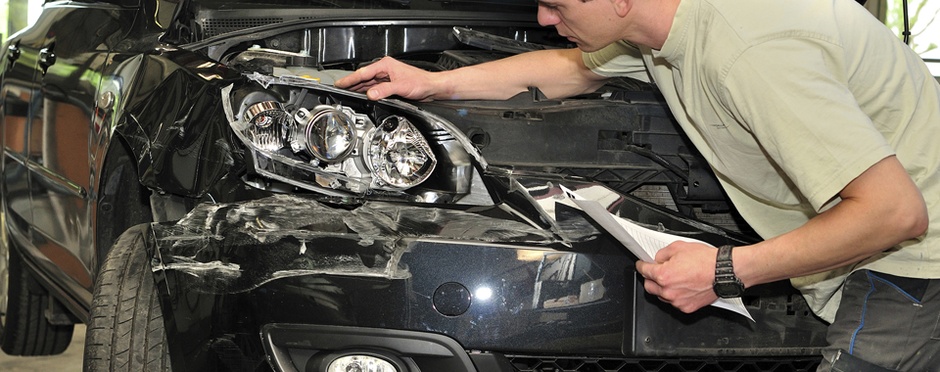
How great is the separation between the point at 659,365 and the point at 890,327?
0.45 meters

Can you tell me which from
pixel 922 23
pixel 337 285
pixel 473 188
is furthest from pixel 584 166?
pixel 922 23

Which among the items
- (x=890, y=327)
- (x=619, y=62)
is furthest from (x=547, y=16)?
(x=890, y=327)

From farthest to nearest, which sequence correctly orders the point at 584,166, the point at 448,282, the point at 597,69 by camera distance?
1. the point at 597,69
2. the point at 584,166
3. the point at 448,282

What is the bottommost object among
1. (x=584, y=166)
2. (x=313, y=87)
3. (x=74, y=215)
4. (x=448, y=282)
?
(x=74, y=215)

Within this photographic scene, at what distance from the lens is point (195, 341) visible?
201 cm

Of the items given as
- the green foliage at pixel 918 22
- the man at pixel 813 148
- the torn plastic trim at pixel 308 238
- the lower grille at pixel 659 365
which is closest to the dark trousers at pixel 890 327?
the man at pixel 813 148

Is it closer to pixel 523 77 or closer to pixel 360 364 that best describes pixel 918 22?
pixel 523 77

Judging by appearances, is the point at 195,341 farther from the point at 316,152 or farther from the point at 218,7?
the point at 218,7

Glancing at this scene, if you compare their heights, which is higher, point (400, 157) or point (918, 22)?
point (918, 22)

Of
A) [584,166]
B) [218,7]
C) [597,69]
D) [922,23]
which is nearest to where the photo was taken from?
[584,166]

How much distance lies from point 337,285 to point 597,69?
3.32ft

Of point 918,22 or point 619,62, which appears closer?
point 619,62

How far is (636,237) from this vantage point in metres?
1.92

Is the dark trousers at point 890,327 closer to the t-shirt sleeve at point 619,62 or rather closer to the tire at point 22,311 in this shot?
the t-shirt sleeve at point 619,62
